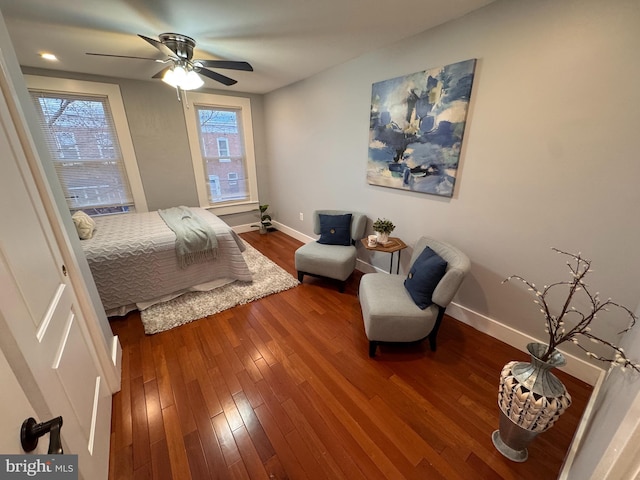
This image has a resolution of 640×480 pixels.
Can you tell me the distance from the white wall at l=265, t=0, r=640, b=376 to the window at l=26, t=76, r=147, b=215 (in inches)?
127

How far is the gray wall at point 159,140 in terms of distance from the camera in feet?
11.1

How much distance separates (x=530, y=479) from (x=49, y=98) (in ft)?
17.4

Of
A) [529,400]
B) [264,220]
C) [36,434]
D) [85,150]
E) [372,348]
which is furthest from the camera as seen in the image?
[264,220]

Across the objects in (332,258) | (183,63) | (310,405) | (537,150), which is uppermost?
(183,63)

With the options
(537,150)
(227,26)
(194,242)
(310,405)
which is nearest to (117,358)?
(194,242)

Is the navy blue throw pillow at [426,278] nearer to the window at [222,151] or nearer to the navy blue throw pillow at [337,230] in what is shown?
the navy blue throw pillow at [337,230]

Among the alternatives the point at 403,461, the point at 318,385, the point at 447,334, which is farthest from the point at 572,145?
the point at 318,385

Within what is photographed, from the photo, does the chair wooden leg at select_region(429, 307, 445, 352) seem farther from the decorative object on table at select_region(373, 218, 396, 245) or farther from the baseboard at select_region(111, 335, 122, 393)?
the baseboard at select_region(111, 335, 122, 393)

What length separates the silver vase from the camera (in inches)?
44.8

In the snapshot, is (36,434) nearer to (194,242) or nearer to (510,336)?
(194,242)

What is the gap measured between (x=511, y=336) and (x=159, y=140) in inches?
185

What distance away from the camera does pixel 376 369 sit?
1.82 metres

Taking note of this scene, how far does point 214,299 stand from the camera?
8.67 ft

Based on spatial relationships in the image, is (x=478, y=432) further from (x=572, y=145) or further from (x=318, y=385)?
(x=572, y=145)
